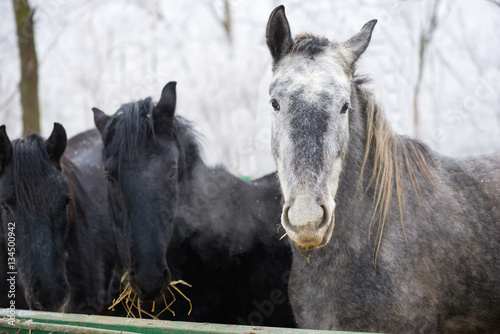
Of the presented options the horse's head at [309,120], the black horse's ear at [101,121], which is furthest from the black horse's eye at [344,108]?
the black horse's ear at [101,121]

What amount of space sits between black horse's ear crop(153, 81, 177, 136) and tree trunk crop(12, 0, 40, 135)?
16.4 feet

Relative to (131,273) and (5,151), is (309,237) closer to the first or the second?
(131,273)

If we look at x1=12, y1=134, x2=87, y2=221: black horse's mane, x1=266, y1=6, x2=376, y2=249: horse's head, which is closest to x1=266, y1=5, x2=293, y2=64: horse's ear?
x1=266, y1=6, x2=376, y2=249: horse's head

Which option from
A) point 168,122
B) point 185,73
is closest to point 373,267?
point 168,122

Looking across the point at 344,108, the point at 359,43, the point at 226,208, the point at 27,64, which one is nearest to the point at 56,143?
the point at 226,208

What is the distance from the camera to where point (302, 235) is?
2064 mm

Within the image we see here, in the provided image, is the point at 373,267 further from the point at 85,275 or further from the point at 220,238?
the point at 85,275

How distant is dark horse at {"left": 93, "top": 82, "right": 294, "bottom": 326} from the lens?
2936 millimetres

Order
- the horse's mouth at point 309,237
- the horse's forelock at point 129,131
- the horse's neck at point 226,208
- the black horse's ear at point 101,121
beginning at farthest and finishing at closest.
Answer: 1. the horse's neck at point 226,208
2. the black horse's ear at point 101,121
3. the horse's forelock at point 129,131
4. the horse's mouth at point 309,237

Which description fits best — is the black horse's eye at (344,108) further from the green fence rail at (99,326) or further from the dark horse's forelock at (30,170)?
the dark horse's forelock at (30,170)

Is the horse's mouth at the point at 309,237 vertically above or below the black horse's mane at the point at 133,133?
below

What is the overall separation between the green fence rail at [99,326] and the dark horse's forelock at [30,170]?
1006mm

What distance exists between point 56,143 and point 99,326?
171 cm

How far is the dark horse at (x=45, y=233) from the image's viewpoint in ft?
9.49
